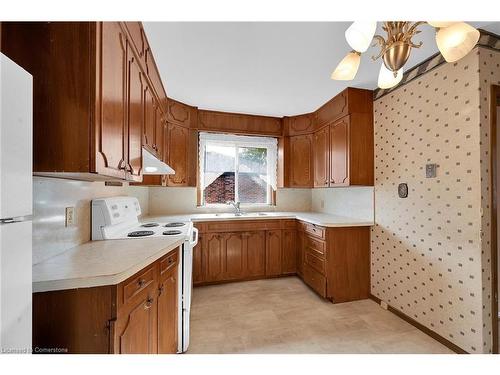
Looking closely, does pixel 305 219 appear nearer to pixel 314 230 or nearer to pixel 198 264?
pixel 314 230

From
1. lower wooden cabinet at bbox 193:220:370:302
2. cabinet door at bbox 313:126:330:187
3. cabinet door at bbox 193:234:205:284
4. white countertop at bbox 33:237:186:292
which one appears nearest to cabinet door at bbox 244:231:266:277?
lower wooden cabinet at bbox 193:220:370:302

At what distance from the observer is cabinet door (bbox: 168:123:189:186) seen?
267 centimetres

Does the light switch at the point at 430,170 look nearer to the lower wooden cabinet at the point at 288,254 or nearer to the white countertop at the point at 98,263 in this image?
the lower wooden cabinet at the point at 288,254

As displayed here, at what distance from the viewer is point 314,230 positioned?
2564mm

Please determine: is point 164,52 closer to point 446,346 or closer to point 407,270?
point 407,270

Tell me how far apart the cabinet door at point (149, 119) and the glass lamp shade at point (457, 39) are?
180 cm

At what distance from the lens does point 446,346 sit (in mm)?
1616

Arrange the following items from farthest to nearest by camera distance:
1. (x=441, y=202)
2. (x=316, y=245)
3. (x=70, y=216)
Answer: (x=316, y=245) < (x=441, y=202) < (x=70, y=216)

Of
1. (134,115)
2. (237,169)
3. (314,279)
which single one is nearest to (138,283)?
(134,115)

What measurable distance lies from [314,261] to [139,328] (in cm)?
205

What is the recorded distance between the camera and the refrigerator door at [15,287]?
53 centimetres

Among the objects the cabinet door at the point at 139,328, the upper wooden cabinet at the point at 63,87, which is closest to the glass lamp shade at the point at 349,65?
the upper wooden cabinet at the point at 63,87
